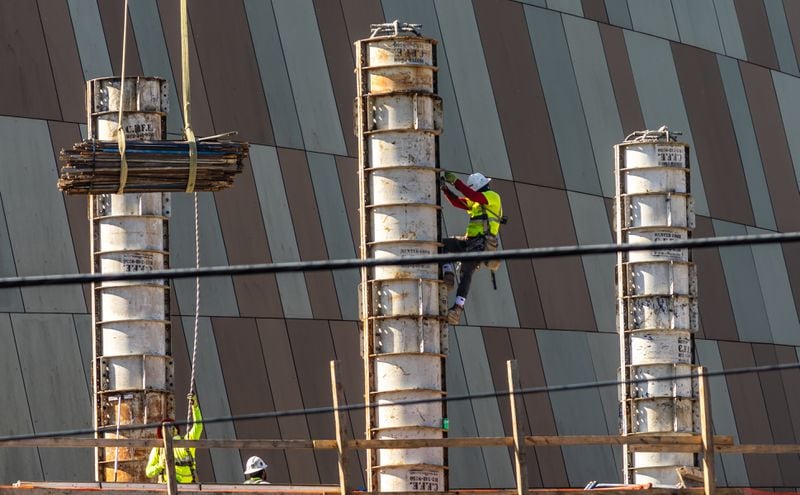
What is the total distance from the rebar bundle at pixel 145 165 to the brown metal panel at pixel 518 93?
1723 centimetres

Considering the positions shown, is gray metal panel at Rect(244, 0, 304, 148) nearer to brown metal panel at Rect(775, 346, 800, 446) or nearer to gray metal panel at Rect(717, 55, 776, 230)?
gray metal panel at Rect(717, 55, 776, 230)

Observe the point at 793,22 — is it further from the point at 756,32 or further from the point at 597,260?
the point at 597,260

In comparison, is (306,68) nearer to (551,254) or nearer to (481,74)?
(481,74)

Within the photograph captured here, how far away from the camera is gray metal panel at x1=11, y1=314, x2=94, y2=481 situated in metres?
28.8

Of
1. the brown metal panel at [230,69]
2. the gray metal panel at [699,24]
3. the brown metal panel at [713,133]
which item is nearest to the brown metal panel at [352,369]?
the brown metal panel at [230,69]

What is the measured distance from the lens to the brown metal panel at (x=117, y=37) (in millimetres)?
30641

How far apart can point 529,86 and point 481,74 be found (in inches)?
51.6

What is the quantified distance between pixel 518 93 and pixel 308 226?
19.8 feet

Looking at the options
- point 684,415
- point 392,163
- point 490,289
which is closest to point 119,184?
point 392,163

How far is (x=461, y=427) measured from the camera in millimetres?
34156

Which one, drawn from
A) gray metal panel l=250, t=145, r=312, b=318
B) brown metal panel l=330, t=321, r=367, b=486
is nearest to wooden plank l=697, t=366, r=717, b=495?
brown metal panel l=330, t=321, r=367, b=486

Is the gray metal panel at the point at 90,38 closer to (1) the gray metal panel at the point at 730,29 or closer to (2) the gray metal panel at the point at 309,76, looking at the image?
Answer: (2) the gray metal panel at the point at 309,76

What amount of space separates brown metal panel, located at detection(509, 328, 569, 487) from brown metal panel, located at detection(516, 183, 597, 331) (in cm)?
85

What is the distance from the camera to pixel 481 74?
1416 inches
